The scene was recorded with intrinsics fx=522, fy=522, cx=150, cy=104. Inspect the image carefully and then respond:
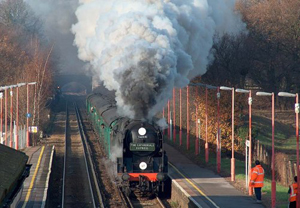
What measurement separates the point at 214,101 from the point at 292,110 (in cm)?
2344

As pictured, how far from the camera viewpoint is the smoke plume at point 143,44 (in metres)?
21.4

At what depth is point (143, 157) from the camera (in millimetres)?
20797

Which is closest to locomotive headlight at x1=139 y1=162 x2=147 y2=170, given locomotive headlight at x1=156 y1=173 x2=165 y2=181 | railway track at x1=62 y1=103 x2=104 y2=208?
locomotive headlight at x1=156 y1=173 x2=165 y2=181

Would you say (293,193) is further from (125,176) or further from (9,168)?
(9,168)

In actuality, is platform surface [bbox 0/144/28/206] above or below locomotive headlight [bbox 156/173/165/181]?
above

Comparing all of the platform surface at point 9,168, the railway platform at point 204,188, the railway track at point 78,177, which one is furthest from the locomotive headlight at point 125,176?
the platform surface at point 9,168

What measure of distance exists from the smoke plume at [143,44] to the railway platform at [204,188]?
3.64 metres

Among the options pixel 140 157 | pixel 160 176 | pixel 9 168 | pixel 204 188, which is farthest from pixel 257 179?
pixel 9 168

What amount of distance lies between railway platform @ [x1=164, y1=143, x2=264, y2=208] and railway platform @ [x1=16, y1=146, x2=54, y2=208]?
5.54 metres

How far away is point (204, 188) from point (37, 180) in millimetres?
7519

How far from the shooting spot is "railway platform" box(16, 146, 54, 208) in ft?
62.8

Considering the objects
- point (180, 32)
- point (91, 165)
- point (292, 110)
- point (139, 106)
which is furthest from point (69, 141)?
point (292, 110)

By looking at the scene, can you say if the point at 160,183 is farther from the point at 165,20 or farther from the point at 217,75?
the point at 217,75

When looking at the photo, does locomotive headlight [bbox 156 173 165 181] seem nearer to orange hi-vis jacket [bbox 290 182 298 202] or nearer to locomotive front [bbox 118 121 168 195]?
locomotive front [bbox 118 121 168 195]
